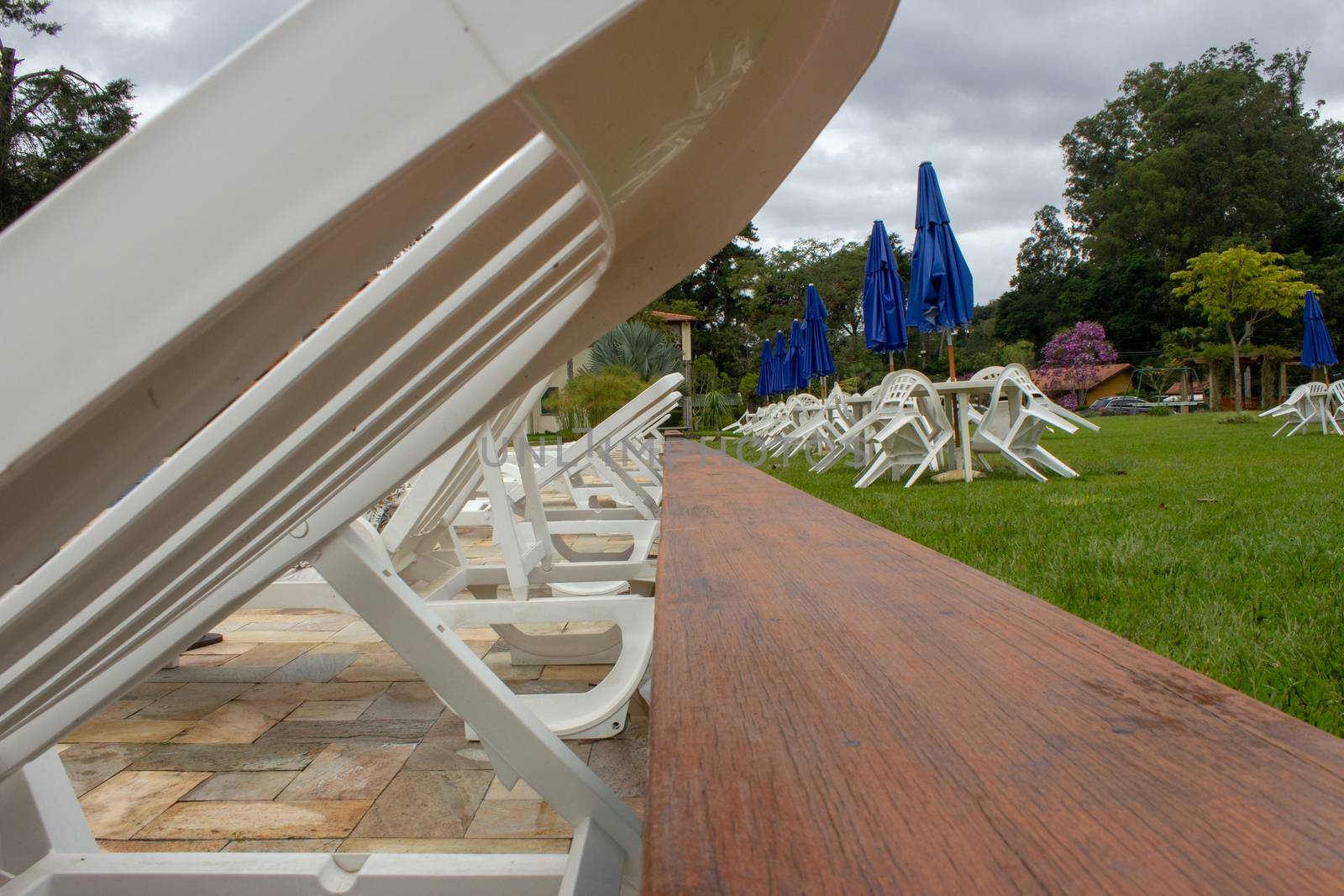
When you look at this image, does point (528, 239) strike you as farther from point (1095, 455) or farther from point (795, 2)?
point (1095, 455)

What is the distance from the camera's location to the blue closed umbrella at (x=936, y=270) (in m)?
7.88

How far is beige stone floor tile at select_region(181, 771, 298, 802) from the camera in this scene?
1.95 meters

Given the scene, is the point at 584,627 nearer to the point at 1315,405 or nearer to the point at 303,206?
the point at 303,206

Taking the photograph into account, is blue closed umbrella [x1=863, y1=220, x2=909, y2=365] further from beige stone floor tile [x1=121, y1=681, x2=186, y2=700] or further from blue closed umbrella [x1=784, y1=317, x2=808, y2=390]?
beige stone floor tile [x1=121, y1=681, x2=186, y2=700]

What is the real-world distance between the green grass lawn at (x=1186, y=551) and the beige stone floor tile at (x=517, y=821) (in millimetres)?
1533

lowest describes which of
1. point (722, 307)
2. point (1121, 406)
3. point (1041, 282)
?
point (1121, 406)

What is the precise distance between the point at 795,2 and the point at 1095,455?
1021 cm

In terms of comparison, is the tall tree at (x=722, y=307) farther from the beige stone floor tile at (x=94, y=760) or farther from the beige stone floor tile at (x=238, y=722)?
the beige stone floor tile at (x=94, y=760)

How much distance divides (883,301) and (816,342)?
4863 millimetres

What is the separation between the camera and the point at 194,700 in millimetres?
2611

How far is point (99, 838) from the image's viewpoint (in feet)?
5.76

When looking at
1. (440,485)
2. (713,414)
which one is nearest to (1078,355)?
(713,414)

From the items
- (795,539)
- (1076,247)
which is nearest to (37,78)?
(795,539)

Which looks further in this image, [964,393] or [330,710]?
[964,393]
